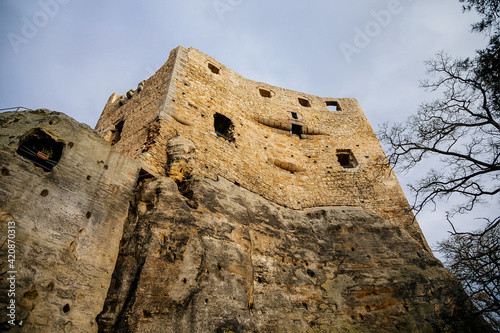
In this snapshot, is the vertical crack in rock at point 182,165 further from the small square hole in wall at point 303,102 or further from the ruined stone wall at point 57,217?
the small square hole in wall at point 303,102

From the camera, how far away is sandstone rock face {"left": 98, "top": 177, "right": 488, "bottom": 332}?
4.13 meters

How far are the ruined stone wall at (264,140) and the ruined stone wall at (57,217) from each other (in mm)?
1155

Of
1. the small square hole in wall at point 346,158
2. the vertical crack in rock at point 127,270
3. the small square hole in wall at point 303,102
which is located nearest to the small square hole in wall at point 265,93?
the small square hole in wall at point 303,102

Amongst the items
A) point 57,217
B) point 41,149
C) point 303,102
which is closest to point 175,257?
point 57,217

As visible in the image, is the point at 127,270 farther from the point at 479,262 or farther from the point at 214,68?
the point at 214,68

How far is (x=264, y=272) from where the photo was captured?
573 cm

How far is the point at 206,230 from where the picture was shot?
520 centimetres

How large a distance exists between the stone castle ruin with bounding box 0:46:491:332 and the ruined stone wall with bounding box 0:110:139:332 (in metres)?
0.02

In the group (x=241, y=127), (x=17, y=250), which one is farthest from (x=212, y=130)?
(x=17, y=250)

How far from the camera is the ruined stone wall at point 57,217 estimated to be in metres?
3.43

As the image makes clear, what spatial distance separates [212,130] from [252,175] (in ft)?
5.20

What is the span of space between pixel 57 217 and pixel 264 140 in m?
6.37

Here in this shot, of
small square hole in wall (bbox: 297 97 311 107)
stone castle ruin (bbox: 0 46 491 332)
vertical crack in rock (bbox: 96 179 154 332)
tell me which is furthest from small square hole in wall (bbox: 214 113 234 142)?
small square hole in wall (bbox: 297 97 311 107)

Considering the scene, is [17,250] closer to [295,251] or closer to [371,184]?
[295,251]
